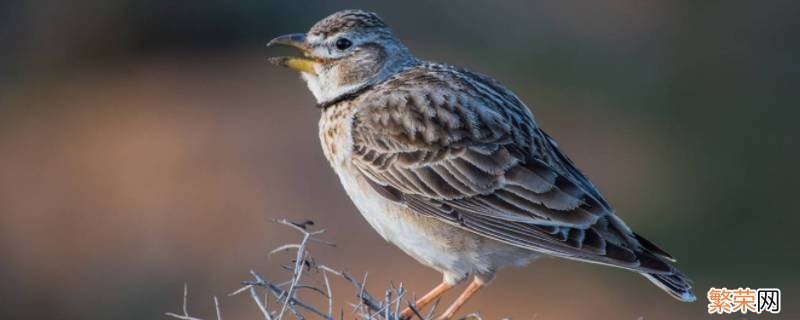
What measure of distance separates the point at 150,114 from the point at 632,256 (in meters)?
14.3

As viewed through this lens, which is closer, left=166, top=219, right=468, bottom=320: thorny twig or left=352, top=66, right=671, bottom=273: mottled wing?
left=166, top=219, right=468, bottom=320: thorny twig

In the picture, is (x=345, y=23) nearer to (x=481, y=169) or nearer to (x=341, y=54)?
(x=341, y=54)

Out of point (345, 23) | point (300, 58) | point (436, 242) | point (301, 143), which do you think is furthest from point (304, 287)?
point (301, 143)

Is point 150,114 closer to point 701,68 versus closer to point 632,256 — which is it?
point 701,68

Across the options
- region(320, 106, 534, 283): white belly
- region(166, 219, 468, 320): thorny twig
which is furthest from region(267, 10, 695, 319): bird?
region(166, 219, 468, 320): thorny twig

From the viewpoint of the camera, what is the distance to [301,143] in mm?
17203

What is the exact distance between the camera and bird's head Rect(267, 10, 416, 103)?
7414mm

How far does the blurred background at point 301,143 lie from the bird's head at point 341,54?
460 cm

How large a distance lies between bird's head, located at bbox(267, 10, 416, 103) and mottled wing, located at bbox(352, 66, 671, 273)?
0.68 ft

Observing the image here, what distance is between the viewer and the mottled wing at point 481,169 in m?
6.48

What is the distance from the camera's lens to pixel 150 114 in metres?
19.6

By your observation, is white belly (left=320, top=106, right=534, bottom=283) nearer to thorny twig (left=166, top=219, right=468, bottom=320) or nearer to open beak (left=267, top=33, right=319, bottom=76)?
open beak (left=267, top=33, right=319, bottom=76)

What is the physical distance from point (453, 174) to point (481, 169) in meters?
0.16

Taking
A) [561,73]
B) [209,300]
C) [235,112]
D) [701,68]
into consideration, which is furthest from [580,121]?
[209,300]
